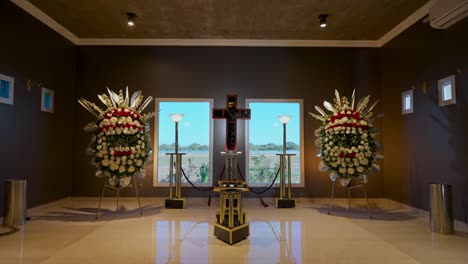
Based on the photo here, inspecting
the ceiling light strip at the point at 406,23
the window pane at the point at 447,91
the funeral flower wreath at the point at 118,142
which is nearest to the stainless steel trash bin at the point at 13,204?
the funeral flower wreath at the point at 118,142

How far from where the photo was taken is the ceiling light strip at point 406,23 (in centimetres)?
418

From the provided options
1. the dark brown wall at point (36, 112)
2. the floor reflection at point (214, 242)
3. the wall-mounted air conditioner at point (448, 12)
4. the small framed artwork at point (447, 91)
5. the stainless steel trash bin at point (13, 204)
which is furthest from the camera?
the dark brown wall at point (36, 112)

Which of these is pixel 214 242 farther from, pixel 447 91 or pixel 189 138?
pixel 447 91

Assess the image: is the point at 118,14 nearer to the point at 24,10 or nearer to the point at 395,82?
the point at 24,10

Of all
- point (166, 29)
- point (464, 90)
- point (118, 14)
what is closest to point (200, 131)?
point (166, 29)

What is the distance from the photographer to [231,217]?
115 inches

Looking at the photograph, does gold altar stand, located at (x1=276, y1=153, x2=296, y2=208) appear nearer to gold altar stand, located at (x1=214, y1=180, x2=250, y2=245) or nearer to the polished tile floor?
the polished tile floor

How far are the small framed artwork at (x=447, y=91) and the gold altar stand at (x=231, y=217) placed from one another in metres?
3.10

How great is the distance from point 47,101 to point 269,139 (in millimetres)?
4114

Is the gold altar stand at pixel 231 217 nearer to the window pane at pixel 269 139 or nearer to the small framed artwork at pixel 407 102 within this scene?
the window pane at pixel 269 139

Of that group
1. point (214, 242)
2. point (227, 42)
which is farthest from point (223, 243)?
point (227, 42)

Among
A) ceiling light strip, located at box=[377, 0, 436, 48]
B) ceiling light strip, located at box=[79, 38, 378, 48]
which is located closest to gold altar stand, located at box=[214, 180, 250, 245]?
ceiling light strip, located at box=[79, 38, 378, 48]

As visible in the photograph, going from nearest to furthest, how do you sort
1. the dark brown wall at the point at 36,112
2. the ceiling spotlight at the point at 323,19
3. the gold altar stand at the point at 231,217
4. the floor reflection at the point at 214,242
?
1. the floor reflection at the point at 214,242
2. the gold altar stand at the point at 231,217
3. the dark brown wall at the point at 36,112
4. the ceiling spotlight at the point at 323,19

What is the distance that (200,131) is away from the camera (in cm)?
553
